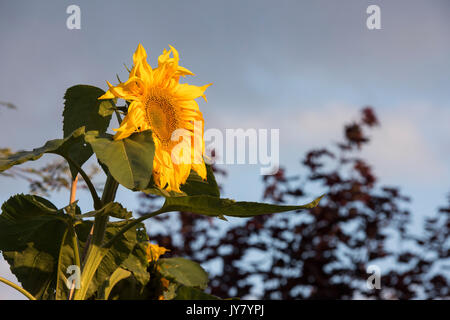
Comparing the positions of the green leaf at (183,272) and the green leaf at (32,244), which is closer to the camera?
the green leaf at (32,244)

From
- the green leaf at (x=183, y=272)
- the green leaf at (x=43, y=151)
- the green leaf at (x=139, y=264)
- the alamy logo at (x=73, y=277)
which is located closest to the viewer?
the green leaf at (x=43, y=151)

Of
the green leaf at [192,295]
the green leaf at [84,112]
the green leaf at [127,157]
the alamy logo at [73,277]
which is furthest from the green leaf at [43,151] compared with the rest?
the green leaf at [192,295]

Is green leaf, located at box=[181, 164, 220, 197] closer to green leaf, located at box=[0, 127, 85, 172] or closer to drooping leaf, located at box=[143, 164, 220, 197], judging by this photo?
drooping leaf, located at box=[143, 164, 220, 197]

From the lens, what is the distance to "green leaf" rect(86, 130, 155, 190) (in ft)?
2.64

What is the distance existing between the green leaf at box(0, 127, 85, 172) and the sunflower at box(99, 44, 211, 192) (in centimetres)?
10

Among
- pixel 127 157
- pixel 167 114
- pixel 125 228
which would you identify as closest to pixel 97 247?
pixel 125 228

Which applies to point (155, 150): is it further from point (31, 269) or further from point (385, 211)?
point (385, 211)

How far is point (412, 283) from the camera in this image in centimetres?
477

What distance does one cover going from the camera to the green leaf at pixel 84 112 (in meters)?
1.00

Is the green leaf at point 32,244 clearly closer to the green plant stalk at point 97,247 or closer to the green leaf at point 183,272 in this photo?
the green plant stalk at point 97,247

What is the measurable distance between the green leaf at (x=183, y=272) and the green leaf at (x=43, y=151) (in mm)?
386
